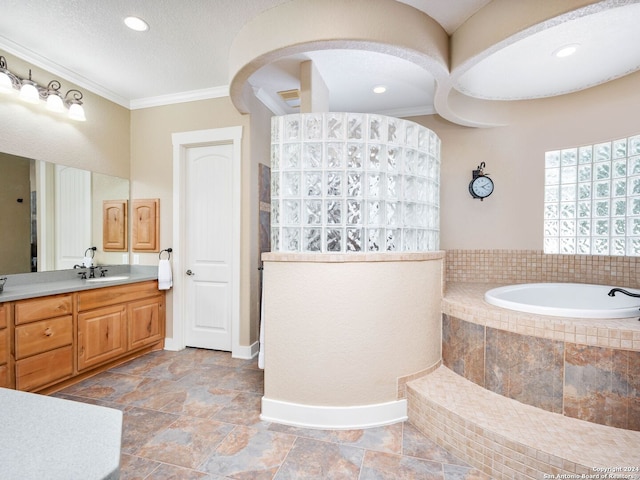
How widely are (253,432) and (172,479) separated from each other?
0.48m

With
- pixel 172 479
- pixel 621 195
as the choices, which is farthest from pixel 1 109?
pixel 621 195

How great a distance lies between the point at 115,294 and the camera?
270 cm

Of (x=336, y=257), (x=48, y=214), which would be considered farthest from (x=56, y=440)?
(x=48, y=214)

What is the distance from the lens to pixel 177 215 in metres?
3.14

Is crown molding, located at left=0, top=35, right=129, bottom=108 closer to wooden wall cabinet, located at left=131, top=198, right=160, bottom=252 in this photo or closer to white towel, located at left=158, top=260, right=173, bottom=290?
wooden wall cabinet, located at left=131, top=198, right=160, bottom=252

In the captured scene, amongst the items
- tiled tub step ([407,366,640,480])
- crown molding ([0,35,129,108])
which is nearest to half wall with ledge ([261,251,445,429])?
tiled tub step ([407,366,640,480])

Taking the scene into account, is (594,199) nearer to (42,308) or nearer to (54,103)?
(42,308)

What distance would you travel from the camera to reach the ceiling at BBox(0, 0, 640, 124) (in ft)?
6.43

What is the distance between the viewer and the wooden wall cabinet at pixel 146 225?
10.6 feet

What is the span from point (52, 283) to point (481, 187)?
4.17 metres

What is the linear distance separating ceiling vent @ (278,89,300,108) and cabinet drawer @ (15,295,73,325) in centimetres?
260

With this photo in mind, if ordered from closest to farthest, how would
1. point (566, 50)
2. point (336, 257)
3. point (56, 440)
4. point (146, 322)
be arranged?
point (56, 440), point (336, 257), point (566, 50), point (146, 322)

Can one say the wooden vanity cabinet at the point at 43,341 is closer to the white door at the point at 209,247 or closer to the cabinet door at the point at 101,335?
the cabinet door at the point at 101,335

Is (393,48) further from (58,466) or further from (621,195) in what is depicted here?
(621,195)
